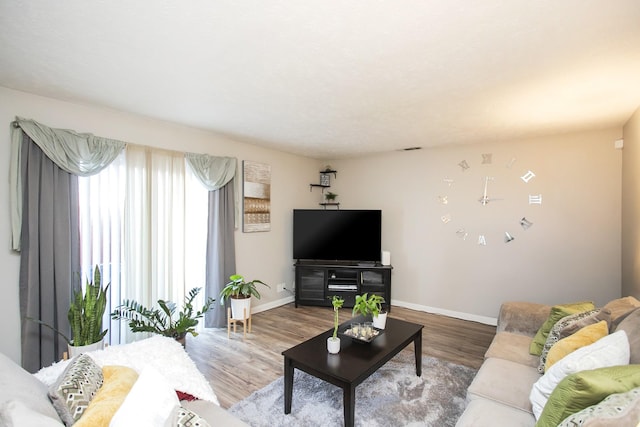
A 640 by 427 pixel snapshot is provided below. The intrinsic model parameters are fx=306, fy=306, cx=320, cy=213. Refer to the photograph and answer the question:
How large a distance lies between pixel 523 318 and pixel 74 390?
317 cm

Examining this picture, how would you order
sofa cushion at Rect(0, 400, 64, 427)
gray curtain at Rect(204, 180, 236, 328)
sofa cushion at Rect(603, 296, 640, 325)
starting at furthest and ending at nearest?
gray curtain at Rect(204, 180, 236, 328) < sofa cushion at Rect(603, 296, 640, 325) < sofa cushion at Rect(0, 400, 64, 427)

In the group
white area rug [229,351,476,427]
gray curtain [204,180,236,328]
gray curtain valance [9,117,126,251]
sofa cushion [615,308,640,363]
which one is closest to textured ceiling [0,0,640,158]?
gray curtain valance [9,117,126,251]

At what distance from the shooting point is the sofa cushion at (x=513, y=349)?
2143 mm

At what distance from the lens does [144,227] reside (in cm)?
325

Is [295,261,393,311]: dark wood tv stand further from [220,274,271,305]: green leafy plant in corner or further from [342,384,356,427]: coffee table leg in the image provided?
[342,384,356,427]: coffee table leg

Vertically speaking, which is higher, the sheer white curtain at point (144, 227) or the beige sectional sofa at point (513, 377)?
the sheer white curtain at point (144, 227)

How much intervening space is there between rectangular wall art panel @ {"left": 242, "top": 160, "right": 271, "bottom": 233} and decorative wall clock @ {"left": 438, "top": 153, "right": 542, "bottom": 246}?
2.57m

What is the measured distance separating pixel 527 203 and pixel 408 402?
2942 millimetres

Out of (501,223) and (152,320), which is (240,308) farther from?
(501,223)

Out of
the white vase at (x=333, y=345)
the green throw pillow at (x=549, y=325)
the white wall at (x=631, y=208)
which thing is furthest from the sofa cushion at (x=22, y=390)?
the white wall at (x=631, y=208)

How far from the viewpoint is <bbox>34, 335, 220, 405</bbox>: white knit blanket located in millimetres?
1643

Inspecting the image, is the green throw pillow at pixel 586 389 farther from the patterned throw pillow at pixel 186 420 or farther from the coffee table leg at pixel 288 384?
the coffee table leg at pixel 288 384

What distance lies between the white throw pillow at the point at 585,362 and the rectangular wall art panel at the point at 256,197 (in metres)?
3.60

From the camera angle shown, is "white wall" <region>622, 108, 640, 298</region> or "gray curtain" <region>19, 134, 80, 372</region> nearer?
"gray curtain" <region>19, 134, 80, 372</region>
